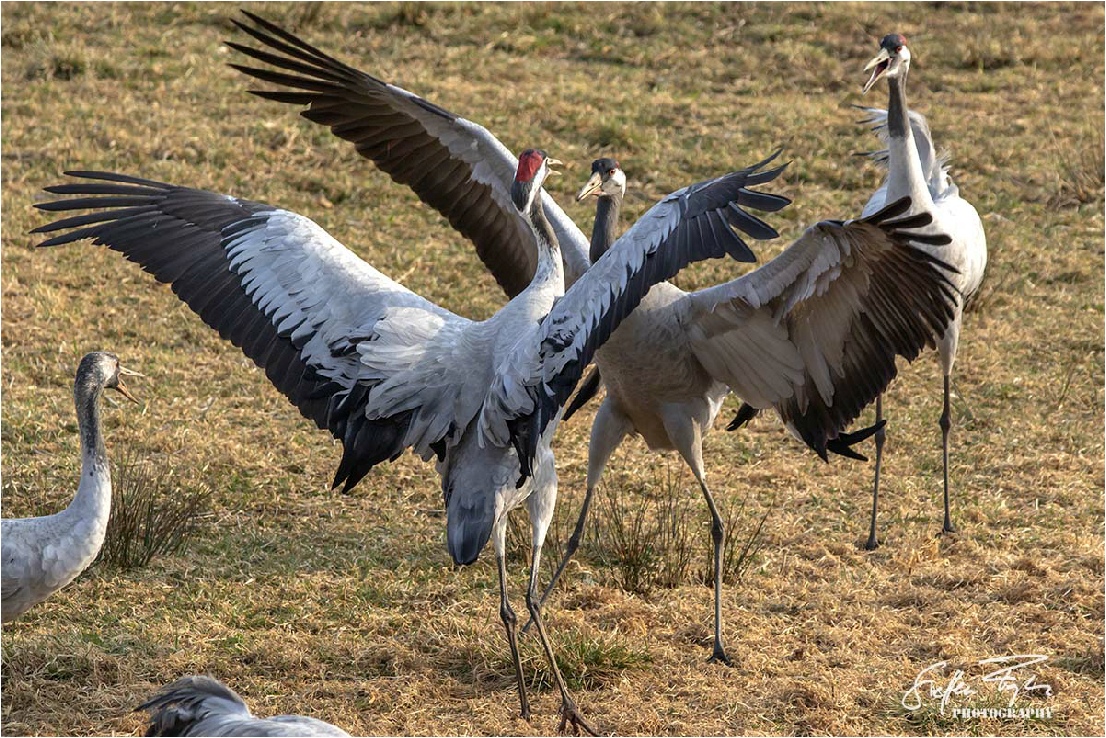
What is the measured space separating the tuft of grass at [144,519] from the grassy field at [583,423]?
2.7 inches

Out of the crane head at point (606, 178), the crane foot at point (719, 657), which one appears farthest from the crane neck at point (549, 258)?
the crane foot at point (719, 657)

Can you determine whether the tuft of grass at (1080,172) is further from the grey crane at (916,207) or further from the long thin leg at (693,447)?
the long thin leg at (693,447)

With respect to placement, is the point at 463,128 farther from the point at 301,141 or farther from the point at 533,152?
the point at 301,141

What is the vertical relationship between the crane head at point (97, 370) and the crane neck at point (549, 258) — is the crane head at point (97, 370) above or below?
below

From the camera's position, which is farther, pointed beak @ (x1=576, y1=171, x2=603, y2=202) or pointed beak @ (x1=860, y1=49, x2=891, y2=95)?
pointed beak @ (x1=860, y1=49, x2=891, y2=95)

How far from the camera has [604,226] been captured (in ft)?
16.0

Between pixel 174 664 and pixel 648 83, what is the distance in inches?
256

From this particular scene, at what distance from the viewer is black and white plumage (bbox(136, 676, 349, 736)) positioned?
10.4 ft

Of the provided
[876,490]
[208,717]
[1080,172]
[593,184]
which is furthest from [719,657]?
[1080,172]

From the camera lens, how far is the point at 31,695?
4.21 metres

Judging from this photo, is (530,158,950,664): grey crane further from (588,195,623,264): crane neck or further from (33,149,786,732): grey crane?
(33,149,786,732): grey crane

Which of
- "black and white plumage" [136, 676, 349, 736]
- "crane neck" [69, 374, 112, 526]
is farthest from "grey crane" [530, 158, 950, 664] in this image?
"black and white plumage" [136, 676, 349, 736]

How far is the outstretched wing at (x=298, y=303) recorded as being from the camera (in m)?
4.43
